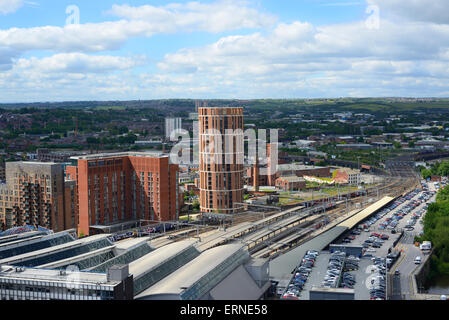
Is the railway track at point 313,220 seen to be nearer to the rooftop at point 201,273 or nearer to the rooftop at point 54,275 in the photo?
the rooftop at point 201,273

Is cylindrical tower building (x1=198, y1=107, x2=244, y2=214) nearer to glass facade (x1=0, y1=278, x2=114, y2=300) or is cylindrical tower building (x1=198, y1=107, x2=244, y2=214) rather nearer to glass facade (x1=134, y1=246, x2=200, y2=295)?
glass facade (x1=134, y1=246, x2=200, y2=295)

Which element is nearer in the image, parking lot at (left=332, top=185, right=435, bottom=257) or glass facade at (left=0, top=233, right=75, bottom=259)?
glass facade at (left=0, top=233, right=75, bottom=259)

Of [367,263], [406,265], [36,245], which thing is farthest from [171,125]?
[367,263]

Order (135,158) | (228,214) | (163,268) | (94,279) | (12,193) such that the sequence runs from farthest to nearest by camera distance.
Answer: (228,214), (135,158), (12,193), (163,268), (94,279)

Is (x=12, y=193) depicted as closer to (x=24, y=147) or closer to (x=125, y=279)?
(x=125, y=279)

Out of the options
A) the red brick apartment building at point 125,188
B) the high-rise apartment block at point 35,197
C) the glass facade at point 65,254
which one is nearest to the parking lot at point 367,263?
the glass facade at point 65,254

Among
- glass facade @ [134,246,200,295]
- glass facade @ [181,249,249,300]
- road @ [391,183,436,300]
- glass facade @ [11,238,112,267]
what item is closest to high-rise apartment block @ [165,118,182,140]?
road @ [391,183,436,300]

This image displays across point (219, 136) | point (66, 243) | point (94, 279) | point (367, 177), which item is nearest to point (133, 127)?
point (367, 177)
